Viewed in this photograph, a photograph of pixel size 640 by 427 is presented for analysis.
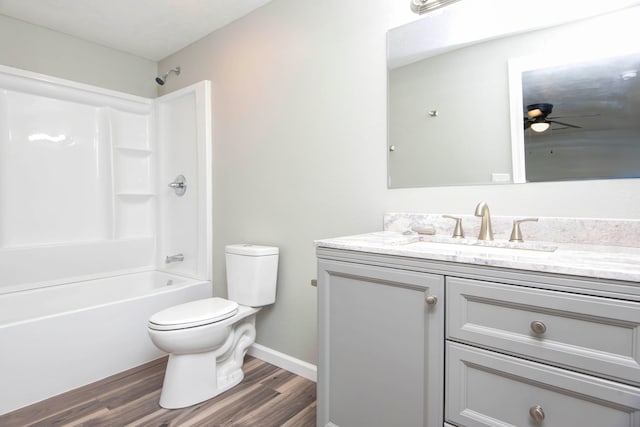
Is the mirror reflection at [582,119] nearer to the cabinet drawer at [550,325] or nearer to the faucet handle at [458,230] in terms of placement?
the faucet handle at [458,230]

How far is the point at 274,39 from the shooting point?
86.7 inches

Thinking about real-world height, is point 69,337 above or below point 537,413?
below

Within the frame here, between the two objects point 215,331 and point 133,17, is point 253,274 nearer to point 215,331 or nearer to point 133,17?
point 215,331

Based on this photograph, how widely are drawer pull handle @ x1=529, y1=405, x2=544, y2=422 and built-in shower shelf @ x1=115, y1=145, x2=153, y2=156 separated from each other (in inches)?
124

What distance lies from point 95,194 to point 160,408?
1.82 meters

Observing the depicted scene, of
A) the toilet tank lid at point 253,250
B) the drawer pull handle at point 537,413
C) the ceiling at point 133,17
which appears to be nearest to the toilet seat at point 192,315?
the toilet tank lid at point 253,250

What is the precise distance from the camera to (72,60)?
2668 millimetres

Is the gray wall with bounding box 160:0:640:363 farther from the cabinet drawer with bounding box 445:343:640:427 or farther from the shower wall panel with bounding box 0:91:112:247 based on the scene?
the shower wall panel with bounding box 0:91:112:247

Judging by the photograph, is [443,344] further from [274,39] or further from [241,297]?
[274,39]

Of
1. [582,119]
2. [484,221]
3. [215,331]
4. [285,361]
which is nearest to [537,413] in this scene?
[484,221]

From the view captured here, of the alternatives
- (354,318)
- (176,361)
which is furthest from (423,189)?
(176,361)

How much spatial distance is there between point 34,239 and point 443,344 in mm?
2835

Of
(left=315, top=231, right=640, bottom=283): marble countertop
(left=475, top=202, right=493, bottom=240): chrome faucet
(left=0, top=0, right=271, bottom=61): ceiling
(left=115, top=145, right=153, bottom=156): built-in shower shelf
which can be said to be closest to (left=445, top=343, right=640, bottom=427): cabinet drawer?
(left=315, top=231, right=640, bottom=283): marble countertop

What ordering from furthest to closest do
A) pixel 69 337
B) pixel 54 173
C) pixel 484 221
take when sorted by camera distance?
1. pixel 54 173
2. pixel 69 337
3. pixel 484 221
